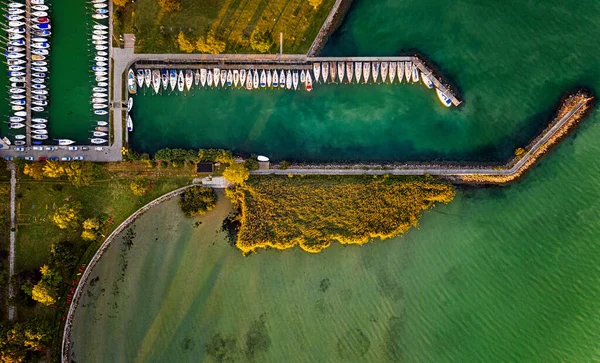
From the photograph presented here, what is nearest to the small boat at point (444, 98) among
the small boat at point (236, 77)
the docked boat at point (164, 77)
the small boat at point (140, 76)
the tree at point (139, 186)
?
the small boat at point (236, 77)

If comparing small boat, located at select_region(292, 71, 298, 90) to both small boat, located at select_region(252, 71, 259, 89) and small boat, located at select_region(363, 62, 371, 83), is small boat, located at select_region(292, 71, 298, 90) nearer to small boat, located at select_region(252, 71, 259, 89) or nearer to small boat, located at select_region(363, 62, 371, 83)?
small boat, located at select_region(252, 71, 259, 89)

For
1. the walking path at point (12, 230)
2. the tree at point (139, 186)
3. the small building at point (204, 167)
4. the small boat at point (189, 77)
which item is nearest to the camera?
the tree at point (139, 186)

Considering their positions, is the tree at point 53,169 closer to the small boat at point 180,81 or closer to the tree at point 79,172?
the tree at point 79,172

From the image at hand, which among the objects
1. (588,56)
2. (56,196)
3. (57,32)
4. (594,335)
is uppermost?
(57,32)

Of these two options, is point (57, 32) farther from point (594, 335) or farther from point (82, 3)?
point (594, 335)

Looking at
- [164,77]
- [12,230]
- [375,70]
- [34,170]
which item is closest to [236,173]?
[164,77]

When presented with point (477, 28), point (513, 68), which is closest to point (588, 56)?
point (513, 68)
